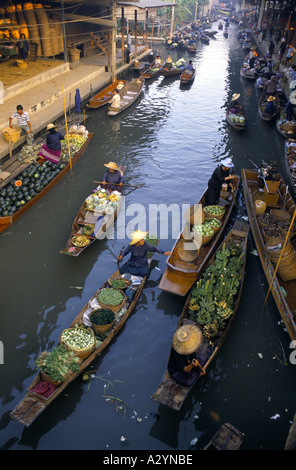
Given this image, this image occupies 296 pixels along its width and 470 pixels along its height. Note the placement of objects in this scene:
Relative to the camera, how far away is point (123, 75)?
31.9 metres

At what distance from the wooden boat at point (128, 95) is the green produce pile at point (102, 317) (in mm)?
17516

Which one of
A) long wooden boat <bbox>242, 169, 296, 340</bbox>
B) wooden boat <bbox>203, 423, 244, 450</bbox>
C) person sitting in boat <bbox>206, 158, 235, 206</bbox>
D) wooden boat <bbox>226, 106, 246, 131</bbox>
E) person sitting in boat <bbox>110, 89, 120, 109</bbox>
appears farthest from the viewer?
person sitting in boat <bbox>110, 89, 120, 109</bbox>

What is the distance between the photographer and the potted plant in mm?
6859

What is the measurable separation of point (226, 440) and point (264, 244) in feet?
21.2

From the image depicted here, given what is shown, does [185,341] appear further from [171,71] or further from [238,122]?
[171,71]

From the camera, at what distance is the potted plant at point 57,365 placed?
6859 mm

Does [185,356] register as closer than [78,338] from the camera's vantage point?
Yes

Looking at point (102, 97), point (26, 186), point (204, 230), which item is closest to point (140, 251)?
point (204, 230)

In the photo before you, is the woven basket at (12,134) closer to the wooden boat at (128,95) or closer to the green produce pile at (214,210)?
the wooden boat at (128,95)

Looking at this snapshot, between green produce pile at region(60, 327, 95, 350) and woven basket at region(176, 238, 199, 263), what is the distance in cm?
401

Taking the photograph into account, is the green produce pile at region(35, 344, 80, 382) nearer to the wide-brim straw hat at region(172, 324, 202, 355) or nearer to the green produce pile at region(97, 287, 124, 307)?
the green produce pile at region(97, 287, 124, 307)

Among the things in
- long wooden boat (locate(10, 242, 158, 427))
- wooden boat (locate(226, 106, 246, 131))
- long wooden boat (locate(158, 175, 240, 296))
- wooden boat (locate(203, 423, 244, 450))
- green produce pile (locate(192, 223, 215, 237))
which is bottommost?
long wooden boat (locate(10, 242, 158, 427))

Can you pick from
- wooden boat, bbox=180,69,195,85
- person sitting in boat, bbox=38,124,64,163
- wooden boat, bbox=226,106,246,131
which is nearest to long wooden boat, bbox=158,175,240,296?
person sitting in boat, bbox=38,124,64,163

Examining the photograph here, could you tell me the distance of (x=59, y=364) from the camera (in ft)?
22.7
